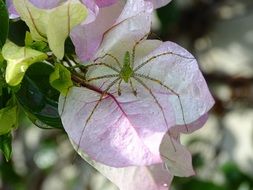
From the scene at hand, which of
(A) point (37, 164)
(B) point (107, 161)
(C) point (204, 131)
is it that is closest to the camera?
(B) point (107, 161)

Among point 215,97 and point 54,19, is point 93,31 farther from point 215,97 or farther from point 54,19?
point 215,97

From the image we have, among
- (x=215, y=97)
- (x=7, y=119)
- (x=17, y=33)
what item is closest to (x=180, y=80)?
(x=7, y=119)

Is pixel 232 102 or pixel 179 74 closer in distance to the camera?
pixel 179 74

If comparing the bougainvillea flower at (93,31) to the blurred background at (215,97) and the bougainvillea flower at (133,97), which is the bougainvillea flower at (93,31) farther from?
the blurred background at (215,97)

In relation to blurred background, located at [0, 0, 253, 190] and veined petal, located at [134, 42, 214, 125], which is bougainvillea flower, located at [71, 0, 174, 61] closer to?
veined petal, located at [134, 42, 214, 125]

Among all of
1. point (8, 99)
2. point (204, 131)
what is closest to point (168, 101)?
point (8, 99)

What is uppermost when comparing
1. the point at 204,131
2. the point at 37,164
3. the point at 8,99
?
the point at 8,99

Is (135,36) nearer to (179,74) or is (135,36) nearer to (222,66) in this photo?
(179,74)
